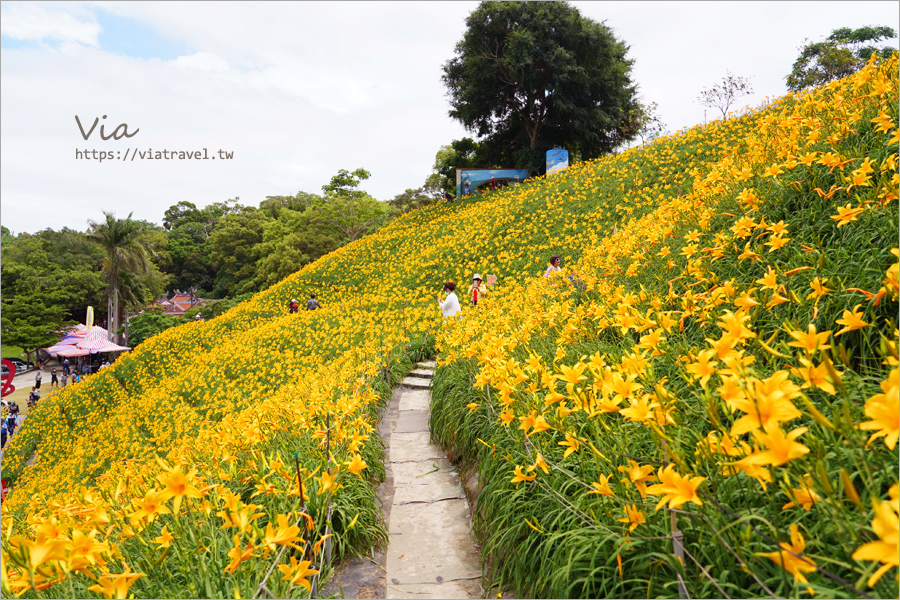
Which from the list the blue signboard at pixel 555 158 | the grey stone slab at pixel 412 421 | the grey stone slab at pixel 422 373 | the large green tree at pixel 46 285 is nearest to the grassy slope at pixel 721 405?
the grey stone slab at pixel 412 421

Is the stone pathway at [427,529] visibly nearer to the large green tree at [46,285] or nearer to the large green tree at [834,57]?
the large green tree at [834,57]

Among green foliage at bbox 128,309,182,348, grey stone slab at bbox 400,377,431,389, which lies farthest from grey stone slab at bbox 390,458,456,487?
green foliage at bbox 128,309,182,348

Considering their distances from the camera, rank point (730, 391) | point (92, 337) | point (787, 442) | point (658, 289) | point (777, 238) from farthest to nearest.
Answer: point (92, 337), point (658, 289), point (777, 238), point (730, 391), point (787, 442)

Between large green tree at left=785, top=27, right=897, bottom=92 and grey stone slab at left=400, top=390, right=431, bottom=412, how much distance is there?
12948mm

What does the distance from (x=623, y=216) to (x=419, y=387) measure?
6077 millimetres

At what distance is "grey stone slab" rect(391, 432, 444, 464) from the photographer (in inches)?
143

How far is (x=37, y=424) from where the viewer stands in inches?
488

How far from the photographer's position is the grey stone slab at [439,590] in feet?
6.70

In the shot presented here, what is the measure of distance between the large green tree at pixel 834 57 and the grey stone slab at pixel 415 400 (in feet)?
42.5

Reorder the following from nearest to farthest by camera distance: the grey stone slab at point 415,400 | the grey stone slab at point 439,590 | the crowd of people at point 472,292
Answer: the grey stone slab at point 439,590
the grey stone slab at point 415,400
the crowd of people at point 472,292

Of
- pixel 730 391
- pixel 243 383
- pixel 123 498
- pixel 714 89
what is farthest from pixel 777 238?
pixel 714 89

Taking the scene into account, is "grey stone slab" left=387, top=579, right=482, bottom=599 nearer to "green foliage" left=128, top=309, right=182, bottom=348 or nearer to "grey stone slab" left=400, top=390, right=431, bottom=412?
"grey stone slab" left=400, top=390, right=431, bottom=412

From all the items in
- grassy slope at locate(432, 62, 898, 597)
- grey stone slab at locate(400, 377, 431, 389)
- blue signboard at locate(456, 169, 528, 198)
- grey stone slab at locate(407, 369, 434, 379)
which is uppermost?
blue signboard at locate(456, 169, 528, 198)

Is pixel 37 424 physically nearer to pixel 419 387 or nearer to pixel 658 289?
pixel 419 387
